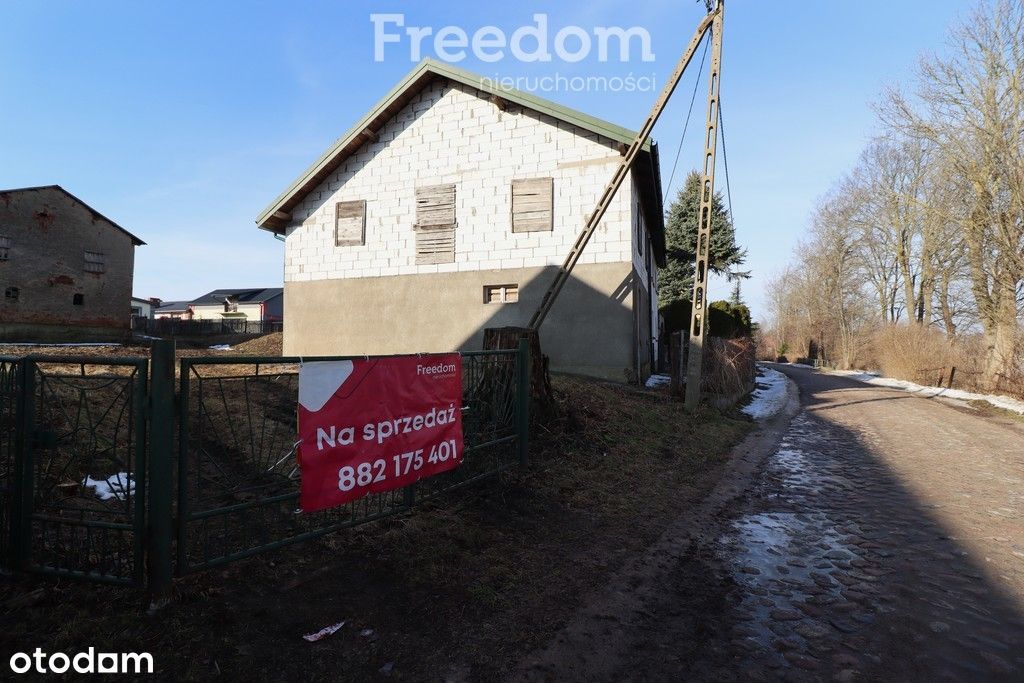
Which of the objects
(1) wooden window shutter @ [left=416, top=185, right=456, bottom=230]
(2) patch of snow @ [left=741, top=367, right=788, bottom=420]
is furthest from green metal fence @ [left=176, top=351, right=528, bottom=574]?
(2) patch of snow @ [left=741, top=367, right=788, bottom=420]

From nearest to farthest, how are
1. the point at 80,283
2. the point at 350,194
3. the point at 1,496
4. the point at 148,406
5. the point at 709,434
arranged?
the point at 148,406 < the point at 1,496 < the point at 709,434 < the point at 350,194 < the point at 80,283

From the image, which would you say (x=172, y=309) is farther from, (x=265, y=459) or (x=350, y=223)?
(x=265, y=459)

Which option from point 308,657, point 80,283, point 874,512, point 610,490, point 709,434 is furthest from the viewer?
point 80,283

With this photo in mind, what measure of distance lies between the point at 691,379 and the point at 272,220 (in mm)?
13788

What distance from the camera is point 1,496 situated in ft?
12.0

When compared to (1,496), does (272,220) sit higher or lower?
higher

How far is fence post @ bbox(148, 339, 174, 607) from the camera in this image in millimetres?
3129

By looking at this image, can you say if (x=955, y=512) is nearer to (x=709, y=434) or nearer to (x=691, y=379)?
(x=709, y=434)

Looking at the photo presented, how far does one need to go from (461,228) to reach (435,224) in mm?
854

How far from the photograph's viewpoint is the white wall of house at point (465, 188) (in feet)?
47.5

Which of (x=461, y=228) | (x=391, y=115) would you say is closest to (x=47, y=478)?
(x=461, y=228)

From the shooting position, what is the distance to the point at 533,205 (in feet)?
48.9

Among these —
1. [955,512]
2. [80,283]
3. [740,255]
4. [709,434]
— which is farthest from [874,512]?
[740,255]

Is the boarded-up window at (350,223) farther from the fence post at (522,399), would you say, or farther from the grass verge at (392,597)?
the grass verge at (392,597)
